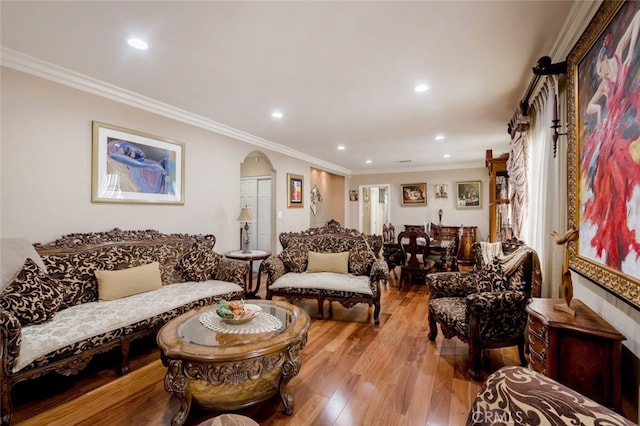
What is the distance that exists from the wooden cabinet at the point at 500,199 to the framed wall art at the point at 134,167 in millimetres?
4486

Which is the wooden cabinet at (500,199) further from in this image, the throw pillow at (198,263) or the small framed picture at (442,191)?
the throw pillow at (198,263)

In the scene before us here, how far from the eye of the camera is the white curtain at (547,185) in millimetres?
2084

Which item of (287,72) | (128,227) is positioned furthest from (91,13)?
(128,227)

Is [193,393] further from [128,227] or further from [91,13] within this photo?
[91,13]

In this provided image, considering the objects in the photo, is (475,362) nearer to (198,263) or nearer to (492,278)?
(492,278)

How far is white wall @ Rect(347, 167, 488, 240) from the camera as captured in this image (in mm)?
Result: 7156

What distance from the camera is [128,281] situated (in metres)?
2.74

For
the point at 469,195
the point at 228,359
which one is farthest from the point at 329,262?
the point at 469,195

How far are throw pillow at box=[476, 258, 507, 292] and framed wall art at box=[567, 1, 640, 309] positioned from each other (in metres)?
0.66

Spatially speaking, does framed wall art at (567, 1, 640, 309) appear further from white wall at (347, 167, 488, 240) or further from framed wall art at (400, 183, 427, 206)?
framed wall art at (400, 183, 427, 206)

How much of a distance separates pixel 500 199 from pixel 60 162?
17.4ft

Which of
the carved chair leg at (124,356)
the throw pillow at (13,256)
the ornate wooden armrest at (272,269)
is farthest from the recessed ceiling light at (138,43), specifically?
the ornate wooden armrest at (272,269)

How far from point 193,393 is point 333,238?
254cm

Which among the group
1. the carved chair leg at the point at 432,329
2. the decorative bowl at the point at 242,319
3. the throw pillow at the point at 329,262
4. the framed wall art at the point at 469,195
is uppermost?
the framed wall art at the point at 469,195
